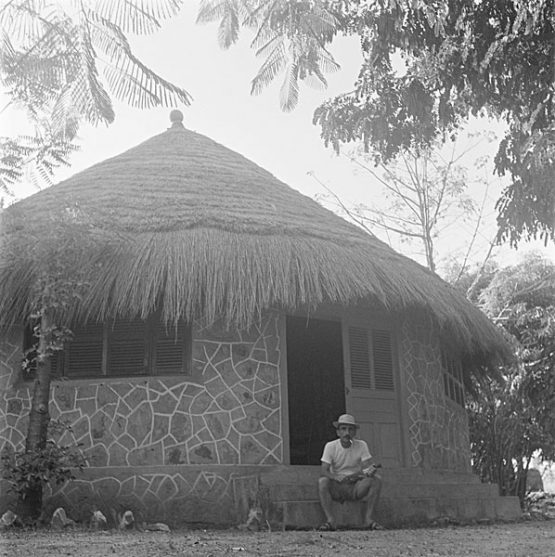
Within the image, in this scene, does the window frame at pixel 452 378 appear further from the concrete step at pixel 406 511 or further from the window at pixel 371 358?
the concrete step at pixel 406 511

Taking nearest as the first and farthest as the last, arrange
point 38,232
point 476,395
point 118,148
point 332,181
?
point 38,232 < point 118,148 < point 476,395 < point 332,181

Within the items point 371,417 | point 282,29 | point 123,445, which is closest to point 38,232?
point 123,445

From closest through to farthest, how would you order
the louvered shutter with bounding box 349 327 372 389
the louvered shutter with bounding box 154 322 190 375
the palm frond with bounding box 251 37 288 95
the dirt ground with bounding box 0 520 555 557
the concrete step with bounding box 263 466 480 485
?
1. the dirt ground with bounding box 0 520 555 557
2. the palm frond with bounding box 251 37 288 95
3. the concrete step with bounding box 263 466 480 485
4. the louvered shutter with bounding box 154 322 190 375
5. the louvered shutter with bounding box 349 327 372 389

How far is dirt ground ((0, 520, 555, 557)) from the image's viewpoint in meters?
5.31

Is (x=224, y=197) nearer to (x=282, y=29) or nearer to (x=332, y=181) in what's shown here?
(x=282, y=29)

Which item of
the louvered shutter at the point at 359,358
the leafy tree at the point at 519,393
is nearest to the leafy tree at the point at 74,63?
the louvered shutter at the point at 359,358

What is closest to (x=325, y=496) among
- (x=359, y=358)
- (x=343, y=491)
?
(x=343, y=491)

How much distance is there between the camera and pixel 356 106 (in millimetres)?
6934

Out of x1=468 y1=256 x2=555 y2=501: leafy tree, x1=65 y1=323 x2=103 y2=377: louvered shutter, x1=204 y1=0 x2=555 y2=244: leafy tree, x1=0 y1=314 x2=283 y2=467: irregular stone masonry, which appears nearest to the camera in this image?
x1=204 y1=0 x2=555 y2=244: leafy tree

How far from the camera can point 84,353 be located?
889 centimetres

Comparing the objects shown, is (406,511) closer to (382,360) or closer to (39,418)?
(382,360)

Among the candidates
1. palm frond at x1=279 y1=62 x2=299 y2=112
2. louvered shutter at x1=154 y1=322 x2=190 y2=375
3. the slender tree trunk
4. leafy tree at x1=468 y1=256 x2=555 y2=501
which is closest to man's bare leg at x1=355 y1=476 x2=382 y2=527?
louvered shutter at x1=154 y1=322 x2=190 y2=375

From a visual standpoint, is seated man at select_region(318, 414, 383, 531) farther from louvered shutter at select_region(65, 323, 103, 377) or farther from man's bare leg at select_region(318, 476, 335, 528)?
louvered shutter at select_region(65, 323, 103, 377)

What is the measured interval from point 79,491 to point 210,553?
11.1 feet
